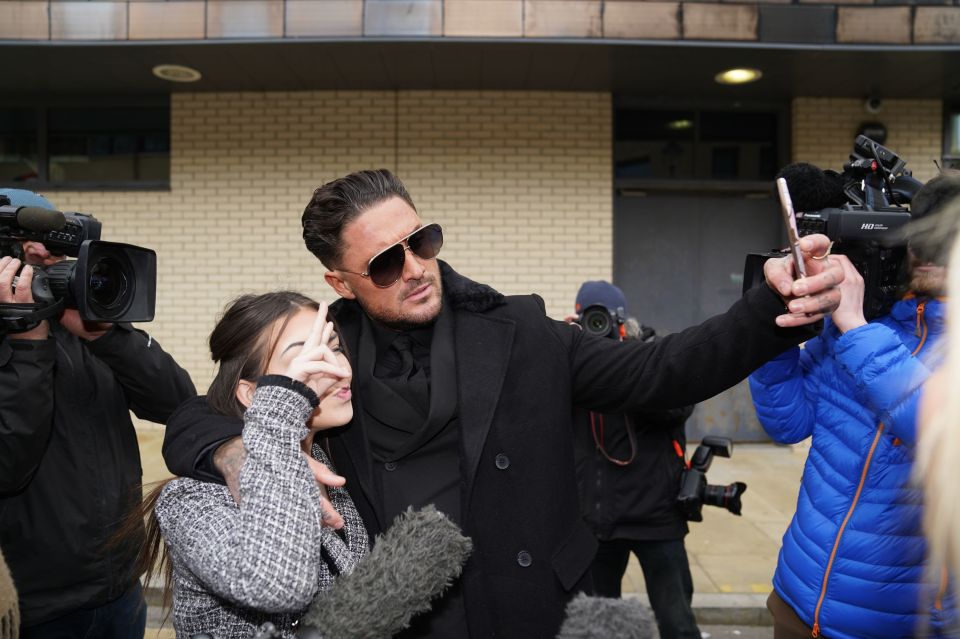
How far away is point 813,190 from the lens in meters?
2.06

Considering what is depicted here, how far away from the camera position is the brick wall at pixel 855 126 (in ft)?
23.7

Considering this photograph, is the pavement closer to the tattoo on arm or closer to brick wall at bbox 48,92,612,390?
brick wall at bbox 48,92,612,390

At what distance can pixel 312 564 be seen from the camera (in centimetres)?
130

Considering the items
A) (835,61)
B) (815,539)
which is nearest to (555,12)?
(835,61)

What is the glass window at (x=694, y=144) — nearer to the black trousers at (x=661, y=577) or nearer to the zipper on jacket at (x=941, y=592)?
the black trousers at (x=661, y=577)

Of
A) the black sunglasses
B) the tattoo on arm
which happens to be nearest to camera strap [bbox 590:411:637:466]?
the black sunglasses

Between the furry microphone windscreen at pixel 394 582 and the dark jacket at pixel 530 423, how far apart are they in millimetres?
341

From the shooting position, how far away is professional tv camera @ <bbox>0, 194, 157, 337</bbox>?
1.98 meters

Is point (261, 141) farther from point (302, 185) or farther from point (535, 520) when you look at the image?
point (535, 520)

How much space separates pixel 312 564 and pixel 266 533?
105 millimetres

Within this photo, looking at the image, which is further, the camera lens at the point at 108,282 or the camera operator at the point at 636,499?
the camera operator at the point at 636,499

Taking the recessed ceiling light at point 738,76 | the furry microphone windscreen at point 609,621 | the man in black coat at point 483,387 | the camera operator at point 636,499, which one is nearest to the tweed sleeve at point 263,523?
the man in black coat at point 483,387

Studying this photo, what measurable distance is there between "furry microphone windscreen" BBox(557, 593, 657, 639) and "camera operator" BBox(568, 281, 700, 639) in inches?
85.2

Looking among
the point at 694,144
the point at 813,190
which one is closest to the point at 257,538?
the point at 813,190
